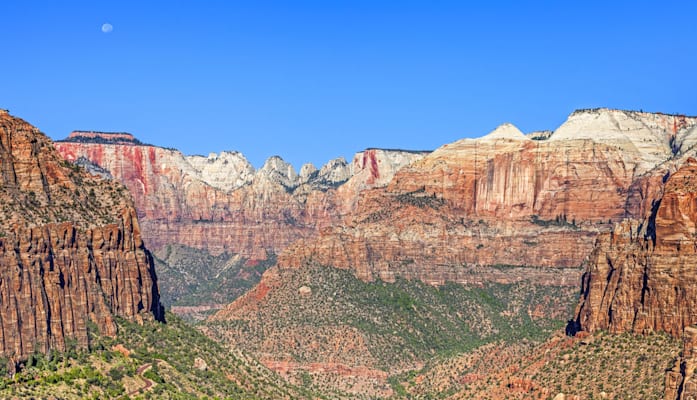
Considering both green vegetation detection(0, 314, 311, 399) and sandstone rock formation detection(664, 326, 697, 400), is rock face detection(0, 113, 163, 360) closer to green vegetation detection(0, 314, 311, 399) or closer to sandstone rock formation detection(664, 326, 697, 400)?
green vegetation detection(0, 314, 311, 399)

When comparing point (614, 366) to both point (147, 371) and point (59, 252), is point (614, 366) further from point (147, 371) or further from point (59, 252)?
point (59, 252)

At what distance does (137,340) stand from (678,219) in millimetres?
56532

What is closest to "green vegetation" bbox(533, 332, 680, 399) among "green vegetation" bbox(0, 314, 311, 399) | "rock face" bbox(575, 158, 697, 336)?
"rock face" bbox(575, 158, 697, 336)

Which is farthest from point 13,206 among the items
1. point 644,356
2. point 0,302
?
point 644,356

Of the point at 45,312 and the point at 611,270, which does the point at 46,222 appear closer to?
the point at 45,312

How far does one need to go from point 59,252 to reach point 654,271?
6077cm

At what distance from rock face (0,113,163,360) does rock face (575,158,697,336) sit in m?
50.3

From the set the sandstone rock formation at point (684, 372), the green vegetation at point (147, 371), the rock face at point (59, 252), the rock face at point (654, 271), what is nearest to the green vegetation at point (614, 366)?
the rock face at point (654, 271)

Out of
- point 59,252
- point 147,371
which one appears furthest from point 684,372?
point 59,252

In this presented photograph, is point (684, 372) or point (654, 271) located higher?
point (654, 271)

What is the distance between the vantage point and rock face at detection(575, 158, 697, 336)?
146875 mm

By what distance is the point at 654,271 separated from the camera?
14988 centimetres

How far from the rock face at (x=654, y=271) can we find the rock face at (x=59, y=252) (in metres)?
50.3

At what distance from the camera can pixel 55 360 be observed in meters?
130
